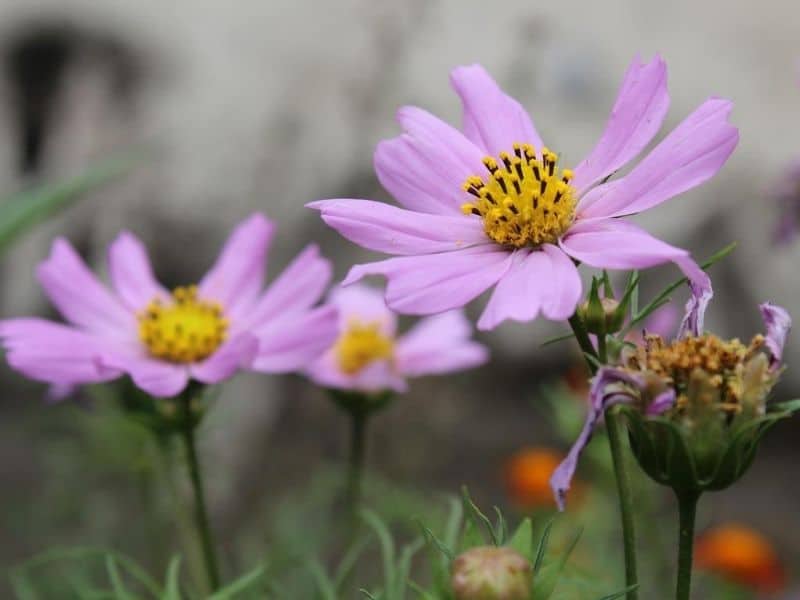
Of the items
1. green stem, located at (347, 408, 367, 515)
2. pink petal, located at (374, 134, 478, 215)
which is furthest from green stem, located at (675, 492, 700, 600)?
green stem, located at (347, 408, 367, 515)

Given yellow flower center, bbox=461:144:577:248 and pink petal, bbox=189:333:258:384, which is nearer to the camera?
yellow flower center, bbox=461:144:577:248

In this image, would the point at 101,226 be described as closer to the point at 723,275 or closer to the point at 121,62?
the point at 121,62

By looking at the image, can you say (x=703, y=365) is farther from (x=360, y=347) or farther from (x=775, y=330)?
(x=360, y=347)

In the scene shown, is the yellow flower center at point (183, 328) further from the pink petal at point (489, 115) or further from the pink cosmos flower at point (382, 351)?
the pink petal at point (489, 115)

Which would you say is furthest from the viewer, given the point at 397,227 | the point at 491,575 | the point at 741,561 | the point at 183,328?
the point at 741,561

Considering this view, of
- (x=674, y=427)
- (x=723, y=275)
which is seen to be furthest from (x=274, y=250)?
(x=674, y=427)

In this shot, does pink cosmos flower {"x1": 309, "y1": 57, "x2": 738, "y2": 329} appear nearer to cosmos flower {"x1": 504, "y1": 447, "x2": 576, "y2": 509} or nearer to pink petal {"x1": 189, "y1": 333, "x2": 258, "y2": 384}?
pink petal {"x1": 189, "y1": 333, "x2": 258, "y2": 384}

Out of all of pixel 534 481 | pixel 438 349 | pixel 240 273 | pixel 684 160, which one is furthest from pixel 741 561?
pixel 684 160
